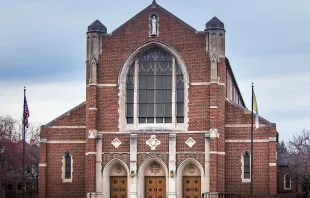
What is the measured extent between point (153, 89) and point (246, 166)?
7774mm

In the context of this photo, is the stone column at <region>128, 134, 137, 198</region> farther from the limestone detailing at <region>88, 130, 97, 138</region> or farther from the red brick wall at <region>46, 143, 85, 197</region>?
the red brick wall at <region>46, 143, 85, 197</region>

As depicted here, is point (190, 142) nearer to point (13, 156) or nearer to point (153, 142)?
point (153, 142)

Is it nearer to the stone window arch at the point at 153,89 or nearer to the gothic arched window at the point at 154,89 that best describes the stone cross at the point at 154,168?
the stone window arch at the point at 153,89

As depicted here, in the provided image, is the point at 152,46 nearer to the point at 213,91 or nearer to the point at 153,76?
the point at 153,76

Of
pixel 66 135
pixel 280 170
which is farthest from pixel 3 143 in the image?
pixel 280 170

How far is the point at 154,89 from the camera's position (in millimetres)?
49719

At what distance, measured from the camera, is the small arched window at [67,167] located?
1993 inches

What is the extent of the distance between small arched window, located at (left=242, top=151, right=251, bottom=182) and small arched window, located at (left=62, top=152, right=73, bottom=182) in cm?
1133

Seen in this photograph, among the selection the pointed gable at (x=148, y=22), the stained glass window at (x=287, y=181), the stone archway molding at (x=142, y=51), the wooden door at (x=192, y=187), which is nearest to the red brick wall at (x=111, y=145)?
the stone archway molding at (x=142, y=51)

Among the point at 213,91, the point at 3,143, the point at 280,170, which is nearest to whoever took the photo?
the point at 213,91

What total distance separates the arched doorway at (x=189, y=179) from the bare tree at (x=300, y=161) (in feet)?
69.1

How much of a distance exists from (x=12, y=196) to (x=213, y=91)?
1558 inches

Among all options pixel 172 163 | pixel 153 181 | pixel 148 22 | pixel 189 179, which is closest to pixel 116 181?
pixel 153 181

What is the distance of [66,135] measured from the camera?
50844 mm
